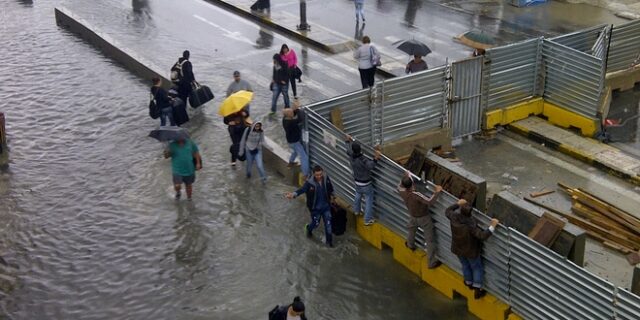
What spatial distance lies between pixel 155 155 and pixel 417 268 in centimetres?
644

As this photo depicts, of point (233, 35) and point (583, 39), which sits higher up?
point (583, 39)

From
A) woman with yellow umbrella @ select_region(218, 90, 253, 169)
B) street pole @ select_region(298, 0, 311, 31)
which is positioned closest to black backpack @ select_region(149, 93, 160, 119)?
woman with yellow umbrella @ select_region(218, 90, 253, 169)

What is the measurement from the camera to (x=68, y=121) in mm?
18125

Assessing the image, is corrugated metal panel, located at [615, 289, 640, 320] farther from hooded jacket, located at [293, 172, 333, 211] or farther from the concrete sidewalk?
the concrete sidewalk

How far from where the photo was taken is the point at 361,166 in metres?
12.6

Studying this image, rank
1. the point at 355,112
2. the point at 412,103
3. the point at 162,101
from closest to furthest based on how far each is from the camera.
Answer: the point at 355,112 → the point at 412,103 → the point at 162,101

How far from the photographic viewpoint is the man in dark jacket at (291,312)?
31.6 feet

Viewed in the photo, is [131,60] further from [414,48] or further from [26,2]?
[26,2]

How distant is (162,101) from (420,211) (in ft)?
24.0

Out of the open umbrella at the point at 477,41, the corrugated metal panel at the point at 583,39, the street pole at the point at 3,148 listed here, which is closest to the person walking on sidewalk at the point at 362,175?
the open umbrella at the point at 477,41

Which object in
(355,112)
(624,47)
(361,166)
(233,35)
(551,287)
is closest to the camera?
(551,287)

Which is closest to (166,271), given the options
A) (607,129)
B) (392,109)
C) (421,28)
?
(392,109)

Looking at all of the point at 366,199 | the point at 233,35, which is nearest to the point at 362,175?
the point at 366,199

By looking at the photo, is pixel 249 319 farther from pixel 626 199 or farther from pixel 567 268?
pixel 626 199
